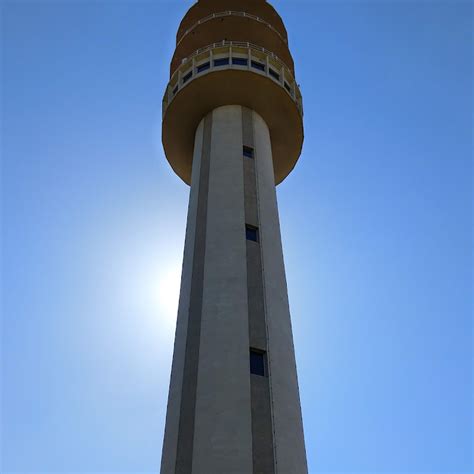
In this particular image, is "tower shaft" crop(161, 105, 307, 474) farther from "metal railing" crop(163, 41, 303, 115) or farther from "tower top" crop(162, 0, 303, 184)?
"metal railing" crop(163, 41, 303, 115)

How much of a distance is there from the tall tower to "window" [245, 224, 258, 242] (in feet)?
0.21

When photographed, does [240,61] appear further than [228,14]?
No

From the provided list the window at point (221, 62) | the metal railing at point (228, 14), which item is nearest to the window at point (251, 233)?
the window at point (221, 62)

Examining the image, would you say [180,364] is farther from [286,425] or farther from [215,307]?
[286,425]

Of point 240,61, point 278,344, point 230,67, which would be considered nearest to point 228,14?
point 240,61

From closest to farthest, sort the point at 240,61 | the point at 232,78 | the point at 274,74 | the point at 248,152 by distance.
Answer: the point at 248,152
the point at 232,78
the point at 240,61
the point at 274,74

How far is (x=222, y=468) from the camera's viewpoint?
15.7m

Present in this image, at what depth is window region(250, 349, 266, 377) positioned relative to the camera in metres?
18.5

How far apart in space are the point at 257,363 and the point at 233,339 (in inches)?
47.9

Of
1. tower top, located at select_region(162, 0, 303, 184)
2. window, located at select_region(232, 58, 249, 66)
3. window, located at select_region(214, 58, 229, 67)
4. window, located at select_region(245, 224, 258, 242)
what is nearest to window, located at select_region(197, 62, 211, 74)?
tower top, located at select_region(162, 0, 303, 184)

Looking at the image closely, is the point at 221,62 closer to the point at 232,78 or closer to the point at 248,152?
Result: the point at 232,78

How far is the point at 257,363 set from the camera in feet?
61.6

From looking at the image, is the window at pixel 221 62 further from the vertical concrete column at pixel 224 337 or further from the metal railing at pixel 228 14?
the vertical concrete column at pixel 224 337

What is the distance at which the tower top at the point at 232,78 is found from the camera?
29750 millimetres
